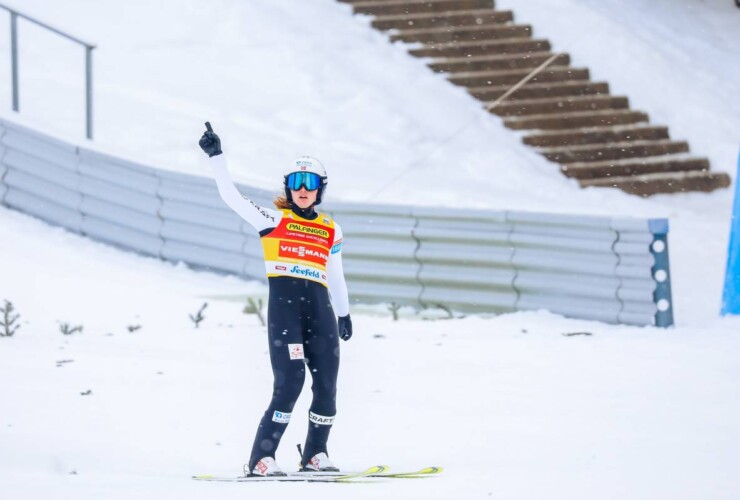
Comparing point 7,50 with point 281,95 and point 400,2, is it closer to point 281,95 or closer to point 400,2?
point 281,95

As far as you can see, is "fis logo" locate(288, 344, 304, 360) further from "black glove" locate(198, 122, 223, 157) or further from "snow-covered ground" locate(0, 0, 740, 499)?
"black glove" locate(198, 122, 223, 157)

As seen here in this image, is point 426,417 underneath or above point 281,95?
underneath

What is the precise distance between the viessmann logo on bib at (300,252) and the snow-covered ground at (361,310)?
1.15 m

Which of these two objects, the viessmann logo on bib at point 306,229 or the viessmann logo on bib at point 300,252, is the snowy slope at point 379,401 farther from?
the viessmann logo on bib at point 306,229

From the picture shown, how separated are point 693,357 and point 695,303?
2.41 meters

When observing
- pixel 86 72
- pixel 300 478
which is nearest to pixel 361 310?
pixel 86 72

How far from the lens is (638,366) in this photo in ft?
30.5

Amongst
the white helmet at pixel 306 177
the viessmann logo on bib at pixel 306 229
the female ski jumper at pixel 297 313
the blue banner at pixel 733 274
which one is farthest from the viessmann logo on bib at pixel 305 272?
the blue banner at pixel 733 274

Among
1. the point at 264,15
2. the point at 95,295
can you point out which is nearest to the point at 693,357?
the point at 95,295

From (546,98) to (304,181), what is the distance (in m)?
11.4

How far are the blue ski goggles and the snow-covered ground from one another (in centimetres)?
147

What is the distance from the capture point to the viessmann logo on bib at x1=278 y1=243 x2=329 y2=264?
251 inches

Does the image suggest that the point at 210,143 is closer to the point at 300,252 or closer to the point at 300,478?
the point at 300,252

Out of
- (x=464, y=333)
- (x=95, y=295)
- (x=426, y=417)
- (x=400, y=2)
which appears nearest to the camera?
(x=426, y=417)
